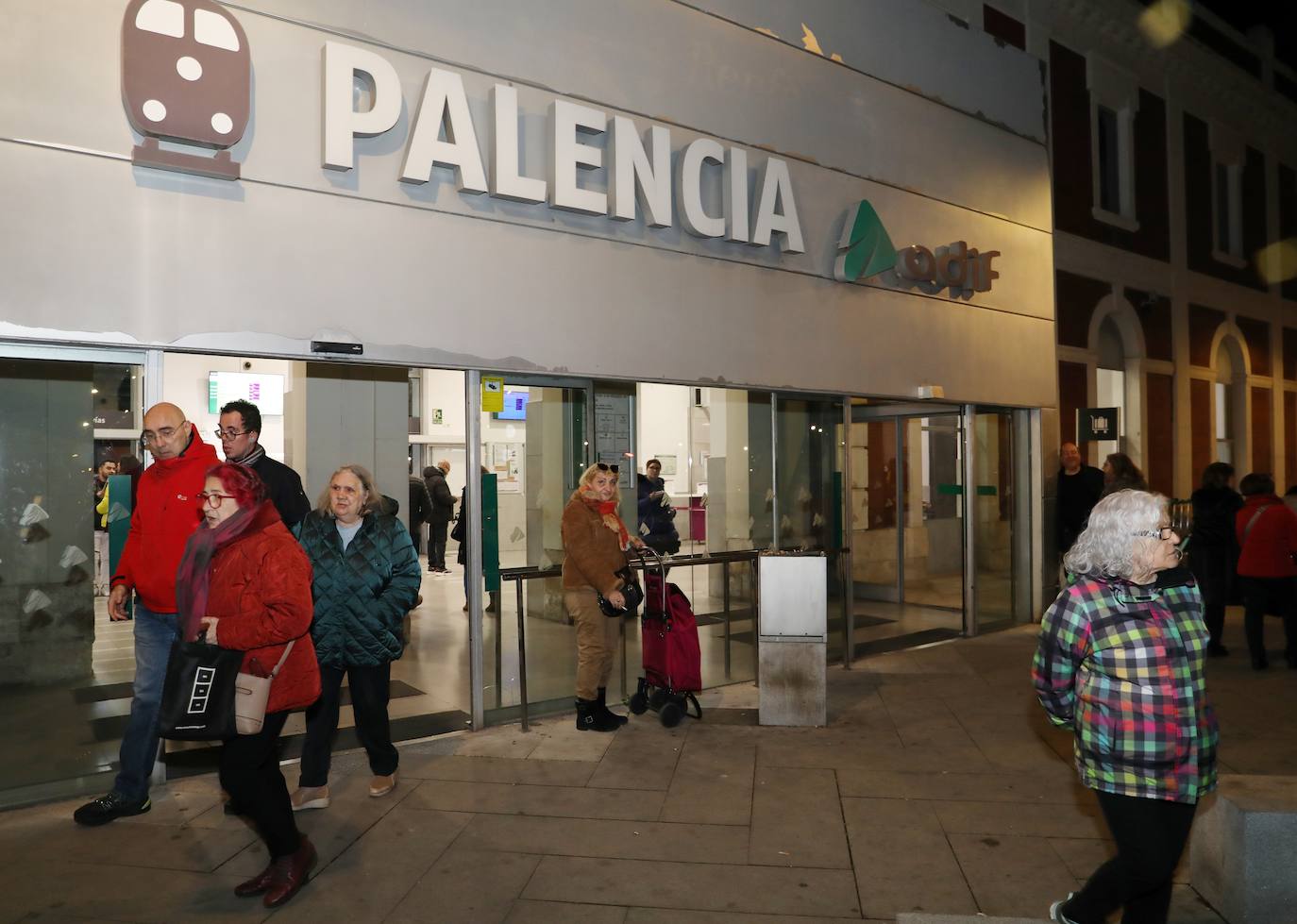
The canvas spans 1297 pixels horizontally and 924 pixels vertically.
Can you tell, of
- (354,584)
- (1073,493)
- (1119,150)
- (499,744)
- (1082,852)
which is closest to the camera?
(1082,852)

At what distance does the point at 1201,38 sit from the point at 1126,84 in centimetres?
343

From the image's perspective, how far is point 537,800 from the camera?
5.20 metres

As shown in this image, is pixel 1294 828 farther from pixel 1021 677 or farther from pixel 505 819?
pixel 1021 677

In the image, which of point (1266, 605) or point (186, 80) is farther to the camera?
point (1266, 605)

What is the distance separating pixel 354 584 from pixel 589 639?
1.97 meters

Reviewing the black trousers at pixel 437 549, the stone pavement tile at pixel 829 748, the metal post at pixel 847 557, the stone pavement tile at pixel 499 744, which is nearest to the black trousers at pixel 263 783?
the stone pavement tile at pixel 499 744

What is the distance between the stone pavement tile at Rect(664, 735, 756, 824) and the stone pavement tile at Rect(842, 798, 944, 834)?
1.78ft

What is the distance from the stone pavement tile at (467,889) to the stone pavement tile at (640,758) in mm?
1116

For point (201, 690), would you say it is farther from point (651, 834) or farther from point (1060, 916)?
point (1060, 916)

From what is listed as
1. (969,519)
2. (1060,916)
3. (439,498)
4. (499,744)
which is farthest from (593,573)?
(969,519)

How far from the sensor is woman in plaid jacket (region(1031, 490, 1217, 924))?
2.92m

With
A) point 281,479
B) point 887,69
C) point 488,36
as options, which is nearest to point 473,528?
point 281,479

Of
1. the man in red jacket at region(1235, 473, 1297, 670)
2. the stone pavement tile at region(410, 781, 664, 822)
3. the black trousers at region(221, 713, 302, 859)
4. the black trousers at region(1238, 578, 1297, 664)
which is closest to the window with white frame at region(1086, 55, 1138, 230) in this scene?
the man in red jacket at region(1235, 473, 1297, 670)

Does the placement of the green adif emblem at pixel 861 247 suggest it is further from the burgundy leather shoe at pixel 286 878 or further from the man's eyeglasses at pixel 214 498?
the burgundy leather shoe at pixel 286 878
